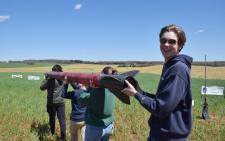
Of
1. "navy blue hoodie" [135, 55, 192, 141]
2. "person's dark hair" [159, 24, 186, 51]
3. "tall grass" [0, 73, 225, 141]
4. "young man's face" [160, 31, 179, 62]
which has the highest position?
"person's dark hair" [159, 24, 186, 51]

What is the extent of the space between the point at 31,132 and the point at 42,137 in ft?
2.21

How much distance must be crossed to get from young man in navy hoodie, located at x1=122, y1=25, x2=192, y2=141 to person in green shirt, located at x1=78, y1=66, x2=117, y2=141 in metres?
2.43

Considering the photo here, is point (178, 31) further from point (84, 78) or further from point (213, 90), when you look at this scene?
point (213, 90)

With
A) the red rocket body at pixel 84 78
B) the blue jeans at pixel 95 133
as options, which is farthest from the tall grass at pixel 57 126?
the red rocket body at pixel 84 78

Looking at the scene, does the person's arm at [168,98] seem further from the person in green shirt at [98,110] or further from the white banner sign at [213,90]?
the white banner sign at [213,90]

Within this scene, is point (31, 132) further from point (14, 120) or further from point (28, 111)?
point (28, 111)

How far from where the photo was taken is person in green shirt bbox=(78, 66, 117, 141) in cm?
634

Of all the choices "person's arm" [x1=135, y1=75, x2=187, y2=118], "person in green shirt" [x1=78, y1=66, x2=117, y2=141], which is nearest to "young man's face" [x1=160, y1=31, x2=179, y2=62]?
"person's arm" [x1=135, y1=75, x2=187, y2=118]

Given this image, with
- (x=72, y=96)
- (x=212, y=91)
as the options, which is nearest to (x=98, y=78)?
(x=72, y=96)

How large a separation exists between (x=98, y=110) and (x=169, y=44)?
9.04 feet

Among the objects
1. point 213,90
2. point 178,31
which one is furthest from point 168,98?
point 213,90

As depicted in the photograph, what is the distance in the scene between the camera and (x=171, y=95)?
361 cm

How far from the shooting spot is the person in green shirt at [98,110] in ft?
20.8

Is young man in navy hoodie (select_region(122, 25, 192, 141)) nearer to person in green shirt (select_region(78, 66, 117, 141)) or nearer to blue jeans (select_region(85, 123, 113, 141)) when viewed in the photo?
person in green shirt (select_region(78, 66, 117, 141))
